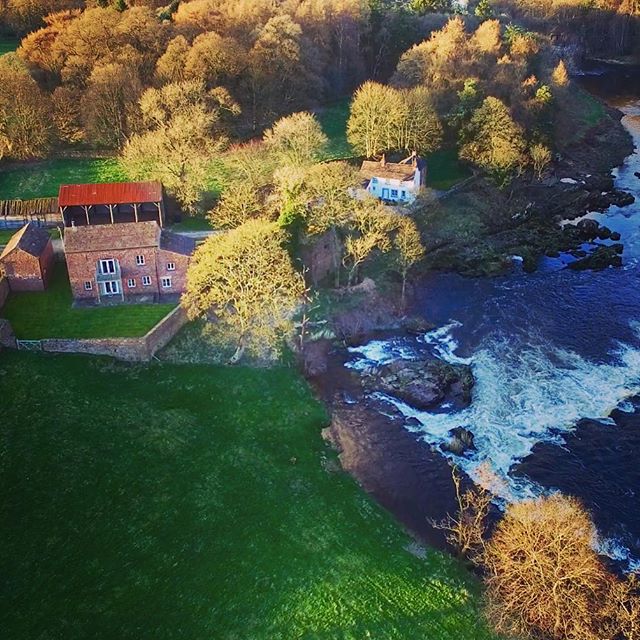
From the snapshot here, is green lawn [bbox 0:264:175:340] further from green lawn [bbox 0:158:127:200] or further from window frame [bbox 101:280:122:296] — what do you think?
green lawn [bbox 0:158:127:200]

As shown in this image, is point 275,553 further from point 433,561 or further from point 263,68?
point 263,68

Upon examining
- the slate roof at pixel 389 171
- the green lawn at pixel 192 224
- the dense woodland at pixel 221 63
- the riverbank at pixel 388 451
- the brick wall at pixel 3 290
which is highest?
the dense woodland at pixel 221 63

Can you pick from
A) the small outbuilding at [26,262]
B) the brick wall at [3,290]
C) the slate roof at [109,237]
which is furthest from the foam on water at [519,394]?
the brick wall at [3,290]

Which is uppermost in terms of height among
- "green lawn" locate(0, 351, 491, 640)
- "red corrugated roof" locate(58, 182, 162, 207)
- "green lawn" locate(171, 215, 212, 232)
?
"red corrugated roof" locate(58, 182, 162, 207)

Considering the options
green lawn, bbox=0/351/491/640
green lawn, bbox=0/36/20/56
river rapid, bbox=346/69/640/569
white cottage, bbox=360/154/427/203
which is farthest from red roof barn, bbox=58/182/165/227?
green lawn, bbox=0/36/20/56

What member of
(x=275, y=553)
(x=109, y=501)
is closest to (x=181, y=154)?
(x=109, y=501)

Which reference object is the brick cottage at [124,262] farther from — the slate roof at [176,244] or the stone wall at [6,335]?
the stone wall at [6,335]
